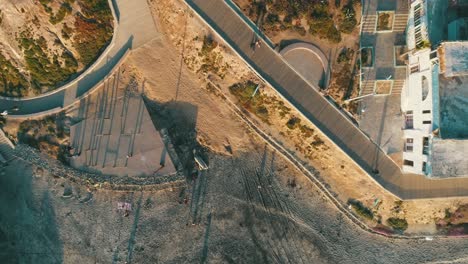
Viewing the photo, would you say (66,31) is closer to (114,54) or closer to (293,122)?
(114,54)

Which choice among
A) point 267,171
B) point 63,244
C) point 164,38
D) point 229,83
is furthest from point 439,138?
point 63,244

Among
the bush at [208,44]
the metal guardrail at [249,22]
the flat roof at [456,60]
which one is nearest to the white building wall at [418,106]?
the flat roof at [456,60]

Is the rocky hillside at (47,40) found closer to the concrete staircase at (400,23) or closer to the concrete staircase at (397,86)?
the concrete staircase at (400,23)

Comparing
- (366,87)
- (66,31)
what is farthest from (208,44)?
(366,87)

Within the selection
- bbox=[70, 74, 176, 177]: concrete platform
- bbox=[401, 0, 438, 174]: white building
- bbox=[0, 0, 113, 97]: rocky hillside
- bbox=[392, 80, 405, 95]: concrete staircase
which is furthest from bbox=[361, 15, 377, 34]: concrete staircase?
bbox=[0, 0, 113, 97]: rocky hillside

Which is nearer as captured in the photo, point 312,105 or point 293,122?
point 312,105

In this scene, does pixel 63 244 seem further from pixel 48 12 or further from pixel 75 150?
pixel 48 12
